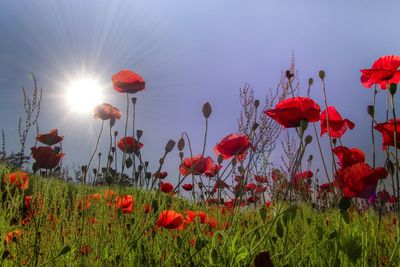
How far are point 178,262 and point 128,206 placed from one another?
16.1 inches

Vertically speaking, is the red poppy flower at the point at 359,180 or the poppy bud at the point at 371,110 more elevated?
the poppy bud at the point at 371,110

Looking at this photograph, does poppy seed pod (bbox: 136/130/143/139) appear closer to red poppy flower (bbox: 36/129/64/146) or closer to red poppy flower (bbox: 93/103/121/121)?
red poppy flower (bbox: 93/103/121/121)

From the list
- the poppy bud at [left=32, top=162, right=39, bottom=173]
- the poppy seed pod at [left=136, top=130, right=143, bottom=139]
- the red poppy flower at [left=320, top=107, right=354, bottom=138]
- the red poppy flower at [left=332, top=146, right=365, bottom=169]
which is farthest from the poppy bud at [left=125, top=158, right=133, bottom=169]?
the red poppy flower at [left=332, top=146, right=365, bottom=169]

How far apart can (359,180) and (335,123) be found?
44 cm

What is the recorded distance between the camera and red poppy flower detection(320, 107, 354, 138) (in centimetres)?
162

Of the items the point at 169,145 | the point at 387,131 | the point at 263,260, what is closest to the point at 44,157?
the point at 169,145

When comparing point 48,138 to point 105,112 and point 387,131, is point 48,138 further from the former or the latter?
point 387,131

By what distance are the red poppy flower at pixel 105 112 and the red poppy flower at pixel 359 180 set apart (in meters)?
1.38

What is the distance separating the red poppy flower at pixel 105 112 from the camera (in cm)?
224

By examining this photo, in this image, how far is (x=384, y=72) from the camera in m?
1.53

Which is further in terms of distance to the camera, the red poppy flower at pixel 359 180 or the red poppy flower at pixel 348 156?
the red poppy flower at pixel 348 156

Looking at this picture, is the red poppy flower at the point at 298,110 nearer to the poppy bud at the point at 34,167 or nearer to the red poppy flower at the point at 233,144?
the red poppy flower at the point at 233,144

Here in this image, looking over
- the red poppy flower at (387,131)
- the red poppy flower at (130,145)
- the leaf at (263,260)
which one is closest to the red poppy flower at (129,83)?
the red poppy flower at (130,145)

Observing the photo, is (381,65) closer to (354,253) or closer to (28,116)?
(354,253)
